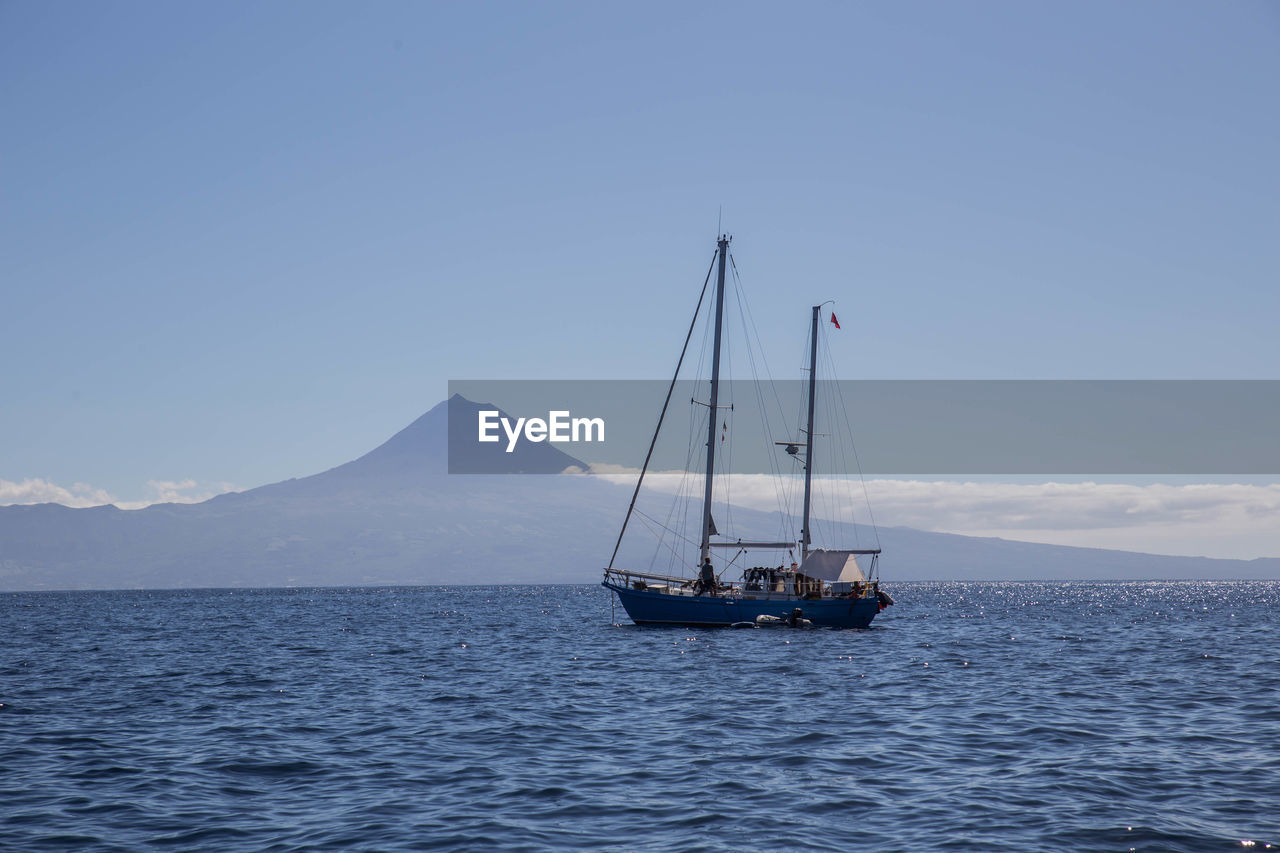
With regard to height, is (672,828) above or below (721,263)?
below

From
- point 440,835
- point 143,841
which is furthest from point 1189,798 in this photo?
point 143,841

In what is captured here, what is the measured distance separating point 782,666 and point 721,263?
3560 cm

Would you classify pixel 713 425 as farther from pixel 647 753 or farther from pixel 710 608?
pixel 647 753

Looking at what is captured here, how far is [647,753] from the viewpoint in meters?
23.7

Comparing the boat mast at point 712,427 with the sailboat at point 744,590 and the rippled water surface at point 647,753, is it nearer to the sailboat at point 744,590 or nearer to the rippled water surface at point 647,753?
the sailboat at point 744,590

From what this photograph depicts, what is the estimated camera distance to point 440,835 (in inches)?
663

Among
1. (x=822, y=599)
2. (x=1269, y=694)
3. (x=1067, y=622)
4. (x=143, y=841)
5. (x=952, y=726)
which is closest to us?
(x=143, y=841)

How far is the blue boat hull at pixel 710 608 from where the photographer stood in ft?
215

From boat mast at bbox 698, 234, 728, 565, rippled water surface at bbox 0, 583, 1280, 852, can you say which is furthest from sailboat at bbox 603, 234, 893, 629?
rippled water surface at bbox 0, 583, 1280, 852

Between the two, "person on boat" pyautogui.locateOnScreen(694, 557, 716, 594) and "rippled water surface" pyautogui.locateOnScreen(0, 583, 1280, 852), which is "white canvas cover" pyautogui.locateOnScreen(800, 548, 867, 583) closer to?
"person on boat" pyautogui.locateOnScreen(694, 557, 716, 594)

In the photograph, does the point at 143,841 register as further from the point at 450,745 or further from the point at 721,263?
the point at 721,263

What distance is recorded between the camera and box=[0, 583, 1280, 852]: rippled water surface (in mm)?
17141

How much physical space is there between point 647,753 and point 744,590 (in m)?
45.1

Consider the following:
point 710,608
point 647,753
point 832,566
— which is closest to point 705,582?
point 710,608
